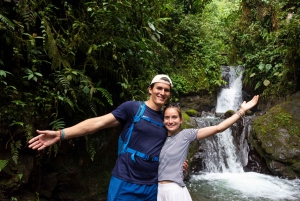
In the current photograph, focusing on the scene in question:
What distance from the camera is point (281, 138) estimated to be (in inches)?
311

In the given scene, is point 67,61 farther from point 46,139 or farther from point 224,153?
point 224,153

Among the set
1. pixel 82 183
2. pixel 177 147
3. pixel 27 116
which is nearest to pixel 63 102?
pixel 27 116

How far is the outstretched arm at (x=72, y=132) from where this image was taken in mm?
2076

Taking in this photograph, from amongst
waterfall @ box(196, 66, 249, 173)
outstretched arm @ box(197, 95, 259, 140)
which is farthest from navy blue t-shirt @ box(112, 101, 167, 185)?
waterfall @ box(196, 66, 249, 173)

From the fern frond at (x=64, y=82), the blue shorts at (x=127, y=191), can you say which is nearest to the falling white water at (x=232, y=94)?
the fern frond at (x=64, y=82)

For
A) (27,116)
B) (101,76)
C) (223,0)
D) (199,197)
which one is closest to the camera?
(27,116)

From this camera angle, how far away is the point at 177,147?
7.82ft

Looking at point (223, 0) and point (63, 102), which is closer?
point (63, 102)

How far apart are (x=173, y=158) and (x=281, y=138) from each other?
22.2 ft

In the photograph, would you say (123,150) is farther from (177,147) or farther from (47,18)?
(47,18)

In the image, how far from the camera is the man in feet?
7.26

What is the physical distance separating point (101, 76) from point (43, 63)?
932 mm

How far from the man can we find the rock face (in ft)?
21.3

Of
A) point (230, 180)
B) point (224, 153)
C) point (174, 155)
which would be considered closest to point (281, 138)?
point (224, 153)
